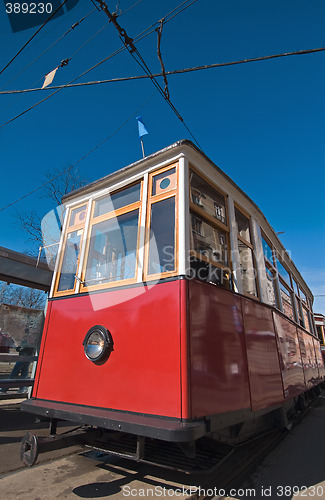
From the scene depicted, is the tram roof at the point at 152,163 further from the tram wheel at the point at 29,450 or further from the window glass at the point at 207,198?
the tram wheel at the point at 29,450

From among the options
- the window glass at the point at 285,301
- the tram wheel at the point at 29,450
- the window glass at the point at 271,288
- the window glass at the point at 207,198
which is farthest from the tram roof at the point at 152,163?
the tram wheel at the point at 29,450

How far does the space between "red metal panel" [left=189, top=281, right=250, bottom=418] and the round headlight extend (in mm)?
816

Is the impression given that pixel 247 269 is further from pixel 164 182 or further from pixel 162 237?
pixel 164 182

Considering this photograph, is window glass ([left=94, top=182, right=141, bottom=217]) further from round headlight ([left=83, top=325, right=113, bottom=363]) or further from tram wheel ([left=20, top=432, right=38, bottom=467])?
tram wheel ([left=20, top=432, right=38, bottom=467])

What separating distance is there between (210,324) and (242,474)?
169 centimetres

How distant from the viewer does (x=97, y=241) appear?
3.29m

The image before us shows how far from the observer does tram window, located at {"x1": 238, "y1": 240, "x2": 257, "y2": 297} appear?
335 cm

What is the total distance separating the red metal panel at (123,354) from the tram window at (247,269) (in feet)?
4.62

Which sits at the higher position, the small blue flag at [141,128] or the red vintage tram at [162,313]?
the small blue flag at [141,128]

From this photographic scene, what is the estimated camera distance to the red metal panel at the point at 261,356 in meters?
2.88

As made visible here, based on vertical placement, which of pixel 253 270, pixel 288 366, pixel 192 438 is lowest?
pixel 192 438

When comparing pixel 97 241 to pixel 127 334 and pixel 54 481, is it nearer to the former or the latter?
pixel 127 334

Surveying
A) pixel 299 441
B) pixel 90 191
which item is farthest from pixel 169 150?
pixel 299 441

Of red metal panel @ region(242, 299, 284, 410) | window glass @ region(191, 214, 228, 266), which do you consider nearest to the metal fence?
red metal panel @ region(242, 299, 284, 410)
